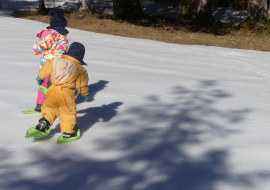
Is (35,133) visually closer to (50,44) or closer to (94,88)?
(50,44)

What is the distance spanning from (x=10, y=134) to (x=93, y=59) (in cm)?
425

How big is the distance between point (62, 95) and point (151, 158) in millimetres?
1180

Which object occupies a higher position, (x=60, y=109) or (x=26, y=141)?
(x=60, y=109)

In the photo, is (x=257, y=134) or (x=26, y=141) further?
(x=257, y=134)

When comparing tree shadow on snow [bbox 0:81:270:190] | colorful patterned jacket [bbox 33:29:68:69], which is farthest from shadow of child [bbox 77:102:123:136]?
colorful patterned jacket [bbox 33:29:68:69]

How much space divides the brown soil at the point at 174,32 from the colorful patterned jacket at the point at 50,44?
864 cm

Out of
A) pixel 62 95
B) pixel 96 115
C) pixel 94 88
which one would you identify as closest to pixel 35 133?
pixel 62 95

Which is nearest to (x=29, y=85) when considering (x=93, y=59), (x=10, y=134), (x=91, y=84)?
(x=91, y=84)

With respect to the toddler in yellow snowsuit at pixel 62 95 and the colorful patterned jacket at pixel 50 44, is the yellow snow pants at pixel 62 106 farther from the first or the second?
the colorful patterned jacket at pixel 50 44

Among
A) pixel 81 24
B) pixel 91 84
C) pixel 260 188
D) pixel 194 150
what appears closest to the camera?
pixel 260 188

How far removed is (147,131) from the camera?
3729 mm

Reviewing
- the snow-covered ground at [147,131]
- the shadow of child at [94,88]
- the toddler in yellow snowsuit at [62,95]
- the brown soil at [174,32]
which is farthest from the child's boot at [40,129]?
the brown soil at [174,32]

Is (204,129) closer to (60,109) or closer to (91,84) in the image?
(60,109)

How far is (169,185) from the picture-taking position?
257cm
